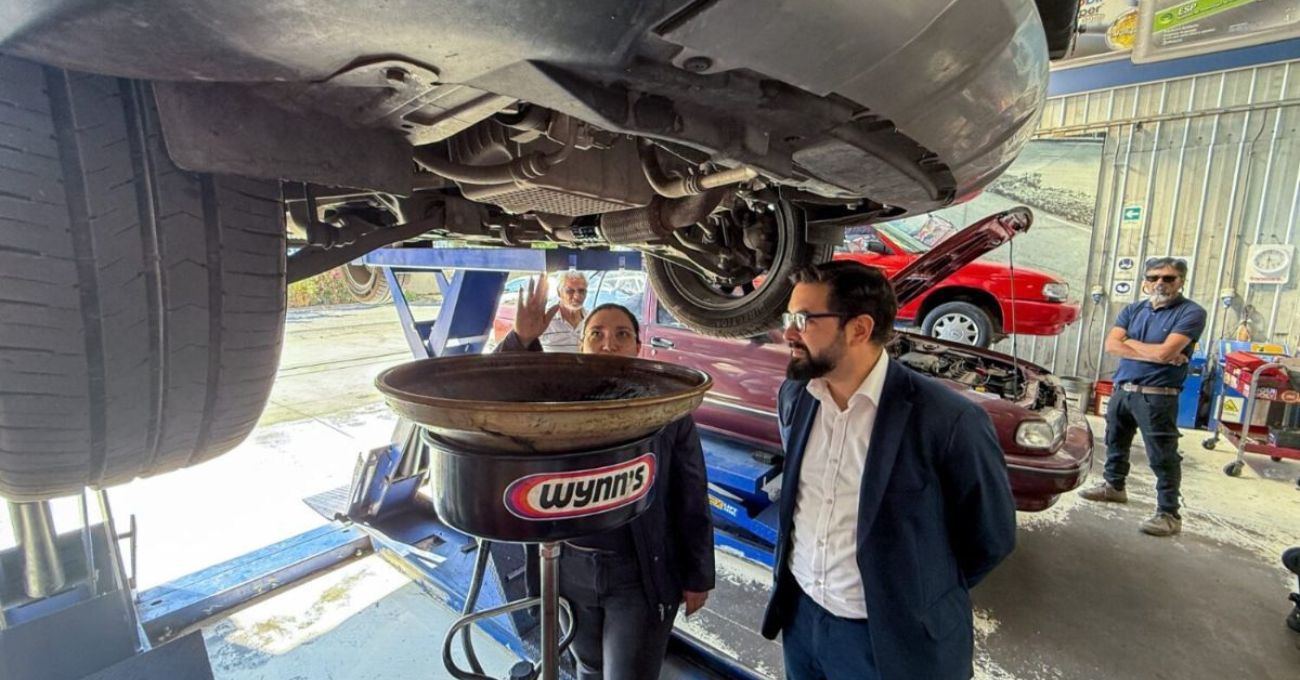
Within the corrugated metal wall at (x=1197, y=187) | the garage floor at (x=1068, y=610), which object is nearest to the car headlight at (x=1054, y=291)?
the garage floor at (x=1068, y=610)

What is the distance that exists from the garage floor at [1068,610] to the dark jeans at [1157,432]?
9.3 inches

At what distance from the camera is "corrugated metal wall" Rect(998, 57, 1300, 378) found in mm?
5238

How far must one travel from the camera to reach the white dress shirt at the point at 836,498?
1.17m

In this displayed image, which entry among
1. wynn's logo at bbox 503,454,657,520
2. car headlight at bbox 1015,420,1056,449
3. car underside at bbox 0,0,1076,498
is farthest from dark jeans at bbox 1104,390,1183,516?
wynn's logo at bbox 503,454,657,520

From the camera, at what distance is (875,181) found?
2.78ft

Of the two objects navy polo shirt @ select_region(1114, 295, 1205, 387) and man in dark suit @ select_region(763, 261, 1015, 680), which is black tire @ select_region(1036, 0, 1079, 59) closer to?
man in dark suit @ select_region(763, 261, 1015, 680)

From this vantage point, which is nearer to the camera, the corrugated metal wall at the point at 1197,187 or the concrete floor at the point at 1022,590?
the concrete floor at the point at 1022,590

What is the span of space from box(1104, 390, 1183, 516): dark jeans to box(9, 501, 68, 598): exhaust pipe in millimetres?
4324

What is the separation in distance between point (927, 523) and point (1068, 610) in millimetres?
1687

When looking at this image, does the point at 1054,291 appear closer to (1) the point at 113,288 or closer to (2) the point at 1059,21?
(2) the point at 1059,21

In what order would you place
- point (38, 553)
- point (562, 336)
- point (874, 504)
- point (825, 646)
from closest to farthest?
point (874, 504), point (825, 646), point (38, 553), point (562, 336)

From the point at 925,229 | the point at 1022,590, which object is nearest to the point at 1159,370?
the point at 1022,590

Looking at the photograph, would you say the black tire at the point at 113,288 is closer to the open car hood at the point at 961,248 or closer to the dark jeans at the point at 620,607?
the dark jeans at the point at 620,607

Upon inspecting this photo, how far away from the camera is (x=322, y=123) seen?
67cm
